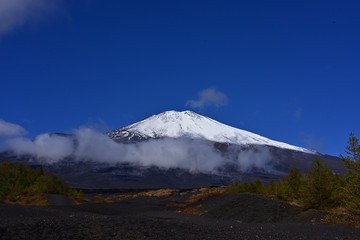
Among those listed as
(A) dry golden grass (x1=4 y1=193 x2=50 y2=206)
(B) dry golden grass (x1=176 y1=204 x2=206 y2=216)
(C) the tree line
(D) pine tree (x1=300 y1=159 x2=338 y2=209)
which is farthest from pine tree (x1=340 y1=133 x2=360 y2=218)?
(A) dry golden grass (x1=4 y1=193 x2=50 y2=206)

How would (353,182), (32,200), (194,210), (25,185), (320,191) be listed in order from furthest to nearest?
(25,185) → (32,200) → (194,210) → (320,191) → (353,182)

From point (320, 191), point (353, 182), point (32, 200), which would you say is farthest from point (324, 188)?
point (32, 200)

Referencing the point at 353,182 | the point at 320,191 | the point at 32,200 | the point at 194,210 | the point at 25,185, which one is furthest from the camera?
the point at 25,185

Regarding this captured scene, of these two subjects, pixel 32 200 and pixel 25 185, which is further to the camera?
pixel 25 185

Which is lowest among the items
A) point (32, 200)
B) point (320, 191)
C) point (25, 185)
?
point (32, 200)

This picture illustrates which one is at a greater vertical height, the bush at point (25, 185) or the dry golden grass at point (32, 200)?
the bush at point (25, 185)

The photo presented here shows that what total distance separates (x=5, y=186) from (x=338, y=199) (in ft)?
159

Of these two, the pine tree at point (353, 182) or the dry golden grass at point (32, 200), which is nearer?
the pine tree at point (353, 182)

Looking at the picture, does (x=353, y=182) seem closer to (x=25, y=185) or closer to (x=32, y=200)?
(x=32, y=200)

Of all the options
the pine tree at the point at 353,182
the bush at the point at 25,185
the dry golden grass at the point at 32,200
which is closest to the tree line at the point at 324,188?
the pine tree at the point at 353,182

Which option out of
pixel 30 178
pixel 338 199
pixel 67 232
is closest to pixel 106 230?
pixel 67 232

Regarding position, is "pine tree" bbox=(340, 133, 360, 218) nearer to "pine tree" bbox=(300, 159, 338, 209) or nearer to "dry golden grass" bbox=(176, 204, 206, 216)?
"pine tree" bbox=(300, 159, 338, 209)

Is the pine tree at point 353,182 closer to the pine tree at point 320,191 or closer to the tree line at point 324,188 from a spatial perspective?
the tree line at point 324,188

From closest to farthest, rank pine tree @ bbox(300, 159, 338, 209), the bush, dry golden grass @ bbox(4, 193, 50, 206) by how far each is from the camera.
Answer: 1. pine tree @ bbox(300, 159, 338, 209)
2. dry golden grass @ bbox(4, 193, 50, 206)
3. the bush
